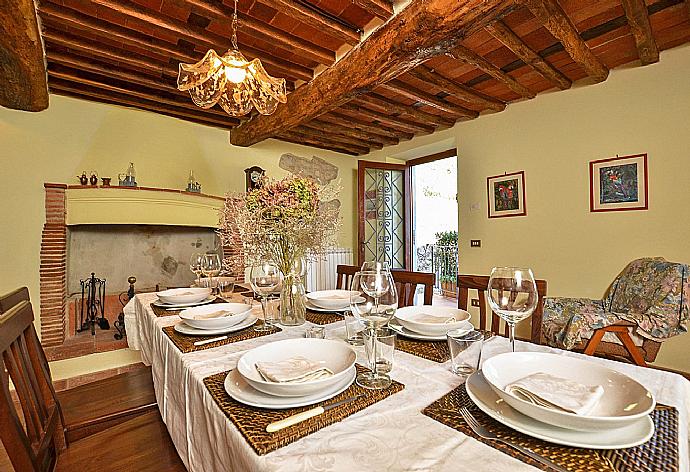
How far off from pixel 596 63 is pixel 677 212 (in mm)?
1295

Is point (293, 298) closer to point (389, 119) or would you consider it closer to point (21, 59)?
point (21, 59)

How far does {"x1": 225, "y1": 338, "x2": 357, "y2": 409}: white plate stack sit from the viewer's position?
25.6 inches

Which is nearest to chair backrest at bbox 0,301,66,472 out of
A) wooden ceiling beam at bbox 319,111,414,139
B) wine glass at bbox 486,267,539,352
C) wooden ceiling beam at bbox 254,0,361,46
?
wine glass at bbox 486,267,539,352

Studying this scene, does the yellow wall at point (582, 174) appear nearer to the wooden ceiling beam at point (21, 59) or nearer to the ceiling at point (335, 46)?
the ceiling at point (335, 46)

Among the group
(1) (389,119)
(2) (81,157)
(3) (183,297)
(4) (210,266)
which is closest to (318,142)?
(1) (389,119)

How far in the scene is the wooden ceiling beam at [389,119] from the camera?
3.51 metres

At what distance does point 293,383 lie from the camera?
65cm

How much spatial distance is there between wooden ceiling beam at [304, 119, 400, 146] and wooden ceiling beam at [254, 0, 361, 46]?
1.59 metres

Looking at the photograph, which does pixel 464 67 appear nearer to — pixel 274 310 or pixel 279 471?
pixel 274 310

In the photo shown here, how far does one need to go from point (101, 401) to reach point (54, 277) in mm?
2134

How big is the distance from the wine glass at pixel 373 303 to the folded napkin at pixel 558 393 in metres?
0.29

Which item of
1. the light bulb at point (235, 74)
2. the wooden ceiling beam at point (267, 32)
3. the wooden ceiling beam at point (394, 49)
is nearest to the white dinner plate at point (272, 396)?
the light bulb at point (235, 74)

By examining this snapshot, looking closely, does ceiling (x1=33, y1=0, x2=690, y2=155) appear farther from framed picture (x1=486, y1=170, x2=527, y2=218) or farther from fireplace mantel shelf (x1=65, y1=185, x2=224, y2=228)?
fireplace mantel shelf (x1=65, y1=185, x2=224, y2=228)

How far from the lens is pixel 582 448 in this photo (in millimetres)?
509
